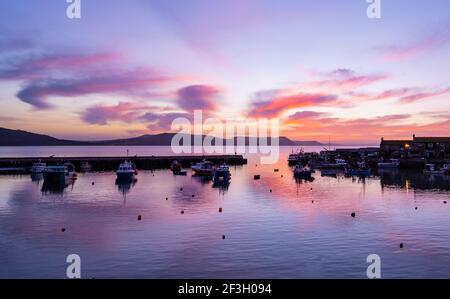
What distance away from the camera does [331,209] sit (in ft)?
169

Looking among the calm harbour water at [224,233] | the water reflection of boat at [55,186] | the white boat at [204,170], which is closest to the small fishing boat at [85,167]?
the water reflection of boat at [55,186]

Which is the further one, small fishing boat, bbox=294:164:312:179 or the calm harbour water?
small fishing boat, bbox=294:164:312:179

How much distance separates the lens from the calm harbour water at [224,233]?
2656cm

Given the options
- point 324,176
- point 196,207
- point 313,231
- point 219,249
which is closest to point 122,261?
point 219,249

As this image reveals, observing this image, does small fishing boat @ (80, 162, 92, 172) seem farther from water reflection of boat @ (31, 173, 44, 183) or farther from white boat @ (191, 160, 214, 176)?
white boat @ (191, 160, 214, 176)

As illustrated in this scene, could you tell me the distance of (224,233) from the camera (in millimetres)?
36812

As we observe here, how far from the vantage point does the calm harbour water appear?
26.6m

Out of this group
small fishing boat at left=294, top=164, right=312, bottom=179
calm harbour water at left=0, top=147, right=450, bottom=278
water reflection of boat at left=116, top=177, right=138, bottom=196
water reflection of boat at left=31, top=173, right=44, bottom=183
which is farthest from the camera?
small fishing boat at left=294, top=164, right=312, bottom=179

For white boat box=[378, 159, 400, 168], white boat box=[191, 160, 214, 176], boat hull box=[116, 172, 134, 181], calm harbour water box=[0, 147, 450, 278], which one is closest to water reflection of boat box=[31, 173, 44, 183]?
boat hull box=[116, 172, 134, 181]

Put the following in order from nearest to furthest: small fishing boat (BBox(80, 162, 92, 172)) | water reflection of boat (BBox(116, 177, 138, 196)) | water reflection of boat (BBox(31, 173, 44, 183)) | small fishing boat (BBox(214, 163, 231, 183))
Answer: water reflection of boat (BBox(116, 177, 138, 196))
small fishing boat (BBox(214, 163, 231, 183))
water reflection of boat (BBox(31, 173, 44, 183))
small fishing boat (BBox(80, 162, 92, 172))

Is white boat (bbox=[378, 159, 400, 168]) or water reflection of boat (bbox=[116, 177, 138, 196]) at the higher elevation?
white boat (bbox=[378, 159, 400, 168])

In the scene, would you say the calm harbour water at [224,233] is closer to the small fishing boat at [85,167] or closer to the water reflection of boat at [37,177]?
the water reflection of boat at [37,177]
